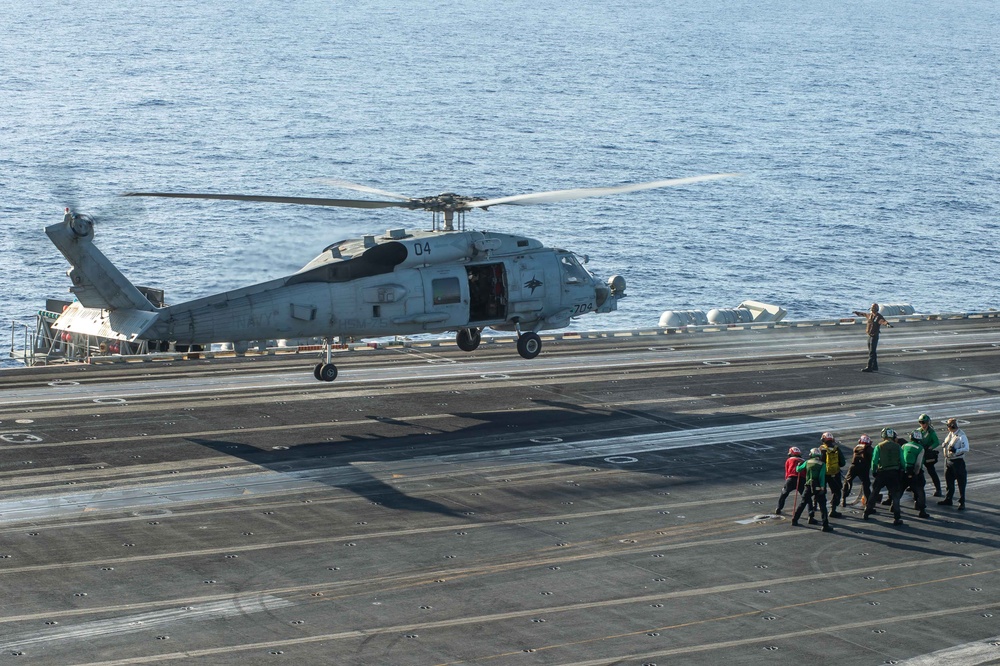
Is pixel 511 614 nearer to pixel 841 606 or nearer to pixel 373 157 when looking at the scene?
pixel 841 606

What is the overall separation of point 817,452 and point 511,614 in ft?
23.8

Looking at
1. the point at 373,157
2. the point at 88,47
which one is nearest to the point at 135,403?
the point at 373,157

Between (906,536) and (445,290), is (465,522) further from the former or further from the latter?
(445,290)

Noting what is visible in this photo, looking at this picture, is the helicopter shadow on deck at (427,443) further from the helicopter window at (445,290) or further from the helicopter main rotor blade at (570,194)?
the helicopter main rotor blade at (570,194)

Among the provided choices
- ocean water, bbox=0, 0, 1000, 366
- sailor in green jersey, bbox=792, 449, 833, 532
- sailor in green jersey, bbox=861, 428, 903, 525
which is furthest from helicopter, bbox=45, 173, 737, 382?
sailor in green jersey, bbox=792, 449, 833, 532

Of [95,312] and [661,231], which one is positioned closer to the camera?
[95,312]

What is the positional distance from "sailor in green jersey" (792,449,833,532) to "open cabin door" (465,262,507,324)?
37.8 ft

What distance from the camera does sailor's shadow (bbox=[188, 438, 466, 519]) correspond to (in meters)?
24.8

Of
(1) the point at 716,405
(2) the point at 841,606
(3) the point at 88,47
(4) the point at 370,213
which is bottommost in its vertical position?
(2) the point at 841,606

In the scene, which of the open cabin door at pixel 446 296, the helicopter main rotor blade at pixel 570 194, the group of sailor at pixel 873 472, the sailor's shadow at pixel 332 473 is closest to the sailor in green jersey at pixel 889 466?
the group of sailor at pixel 873 472

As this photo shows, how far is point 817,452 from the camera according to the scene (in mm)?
23188

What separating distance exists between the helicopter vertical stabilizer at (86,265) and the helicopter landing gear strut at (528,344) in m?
11.3

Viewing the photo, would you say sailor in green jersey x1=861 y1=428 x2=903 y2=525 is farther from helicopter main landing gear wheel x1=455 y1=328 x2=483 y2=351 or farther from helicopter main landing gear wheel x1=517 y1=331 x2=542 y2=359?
helicopter main landing gear wheel x1=455 y1=328 x2=483 y2=351

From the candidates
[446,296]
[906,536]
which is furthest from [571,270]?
[906,536]
